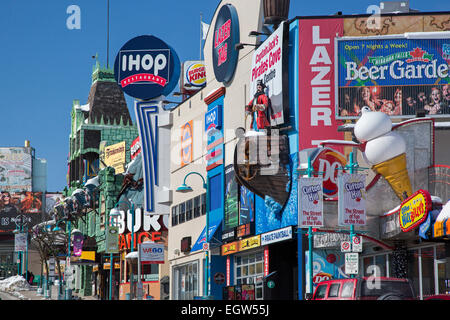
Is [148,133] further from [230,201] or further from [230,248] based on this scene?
[230,248]

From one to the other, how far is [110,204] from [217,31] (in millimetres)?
38648

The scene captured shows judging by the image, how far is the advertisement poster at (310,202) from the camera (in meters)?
29.4

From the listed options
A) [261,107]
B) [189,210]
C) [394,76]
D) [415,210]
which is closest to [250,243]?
[261,107]

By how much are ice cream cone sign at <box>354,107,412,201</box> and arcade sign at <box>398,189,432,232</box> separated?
328 cm

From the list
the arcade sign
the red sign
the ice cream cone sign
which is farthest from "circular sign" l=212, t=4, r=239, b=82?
the arcade sign

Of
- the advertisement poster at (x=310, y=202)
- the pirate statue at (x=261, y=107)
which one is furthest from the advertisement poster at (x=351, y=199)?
the pirate statue at (x=261, y=107)

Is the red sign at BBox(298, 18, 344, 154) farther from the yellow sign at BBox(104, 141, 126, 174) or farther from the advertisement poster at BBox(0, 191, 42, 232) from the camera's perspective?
the advertisement poster at BBox(0, 191, 42, 232)

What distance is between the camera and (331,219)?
33.2 meters

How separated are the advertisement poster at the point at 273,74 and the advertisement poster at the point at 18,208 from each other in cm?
11410

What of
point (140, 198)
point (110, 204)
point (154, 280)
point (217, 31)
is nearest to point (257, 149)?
point (217, 31)

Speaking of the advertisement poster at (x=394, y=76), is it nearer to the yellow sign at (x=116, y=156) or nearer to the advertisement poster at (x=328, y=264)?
the advertisement poster at (x=328, y=264)

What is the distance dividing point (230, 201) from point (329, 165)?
13137 millimetres

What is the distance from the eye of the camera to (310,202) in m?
29.6

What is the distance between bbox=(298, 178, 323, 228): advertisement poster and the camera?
29.4 m
